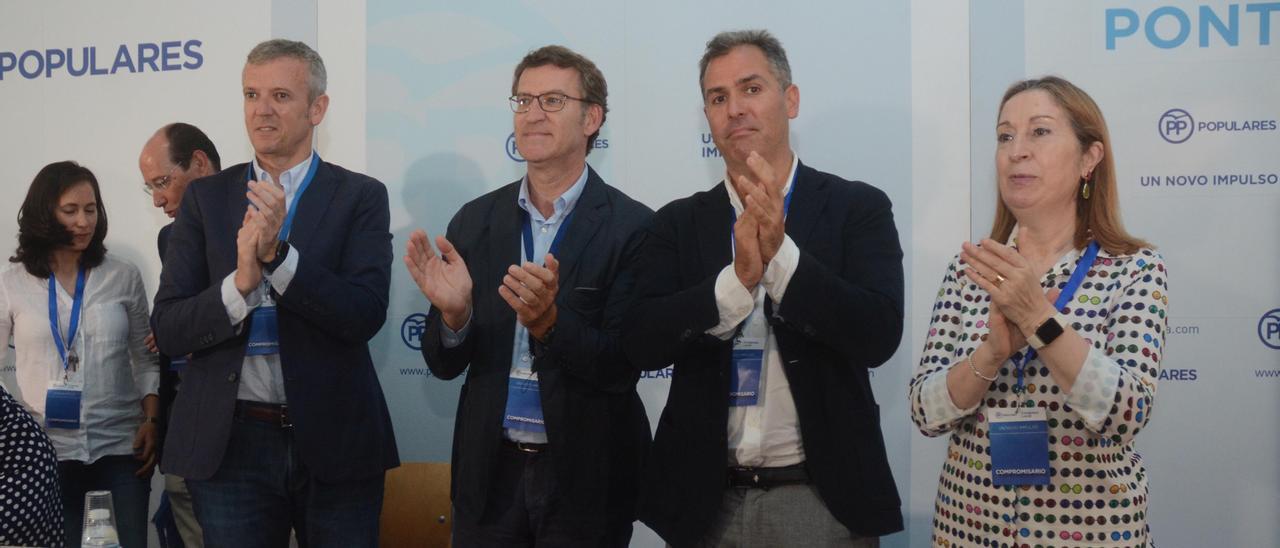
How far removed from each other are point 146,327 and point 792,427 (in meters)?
2.82

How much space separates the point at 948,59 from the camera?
379cm

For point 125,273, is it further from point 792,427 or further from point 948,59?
point 948,59

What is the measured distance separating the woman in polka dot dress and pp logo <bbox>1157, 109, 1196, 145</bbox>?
4.91 ft

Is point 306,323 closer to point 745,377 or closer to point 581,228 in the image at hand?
point 581,228

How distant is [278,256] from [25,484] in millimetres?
830

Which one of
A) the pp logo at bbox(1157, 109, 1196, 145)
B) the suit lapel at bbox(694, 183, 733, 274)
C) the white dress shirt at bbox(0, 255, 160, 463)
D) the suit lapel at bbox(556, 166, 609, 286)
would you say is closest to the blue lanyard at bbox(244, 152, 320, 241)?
the suit lapel at bbox(556, 166, 609, 286)

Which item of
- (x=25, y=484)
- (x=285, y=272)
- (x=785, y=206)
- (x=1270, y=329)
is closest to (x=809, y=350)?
(x=785, y=206)

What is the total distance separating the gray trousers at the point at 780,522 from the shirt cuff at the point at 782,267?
0.43 meters

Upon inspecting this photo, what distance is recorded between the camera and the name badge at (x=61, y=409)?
3.72 m

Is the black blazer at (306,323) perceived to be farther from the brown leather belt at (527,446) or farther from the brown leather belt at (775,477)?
the brown leather belt at (775,477)

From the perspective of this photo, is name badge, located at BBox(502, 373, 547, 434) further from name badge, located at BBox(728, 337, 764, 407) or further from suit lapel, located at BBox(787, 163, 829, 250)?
suit lapel, located at BBox(787, 163, 829, 250)

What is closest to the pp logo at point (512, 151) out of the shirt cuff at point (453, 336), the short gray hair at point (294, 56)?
the short gray hair at point (294, 56)

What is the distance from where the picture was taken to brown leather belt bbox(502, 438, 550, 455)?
2.67 meters

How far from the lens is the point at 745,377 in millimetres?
2375
